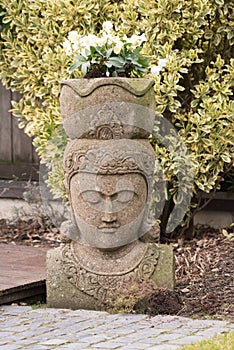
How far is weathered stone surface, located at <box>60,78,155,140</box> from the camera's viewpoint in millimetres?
6102

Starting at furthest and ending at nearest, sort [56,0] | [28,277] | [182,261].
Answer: [56,0] → [182,261] → [28,277]

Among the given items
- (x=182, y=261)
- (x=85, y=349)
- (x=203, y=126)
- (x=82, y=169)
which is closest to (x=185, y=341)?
(x=85, y=349)

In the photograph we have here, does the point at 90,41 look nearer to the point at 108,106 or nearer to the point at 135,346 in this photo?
the point at 108,106

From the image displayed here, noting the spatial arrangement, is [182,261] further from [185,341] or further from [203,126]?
[185,341]

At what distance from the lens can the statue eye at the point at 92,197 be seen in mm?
6180

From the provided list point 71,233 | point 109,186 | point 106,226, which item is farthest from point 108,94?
point 71,233

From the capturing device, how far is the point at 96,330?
552cm

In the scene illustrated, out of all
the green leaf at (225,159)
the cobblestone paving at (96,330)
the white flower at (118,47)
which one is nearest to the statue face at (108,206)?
the cobblestone paving at (96,330)

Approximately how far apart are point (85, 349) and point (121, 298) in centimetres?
106

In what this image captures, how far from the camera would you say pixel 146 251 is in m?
6.28

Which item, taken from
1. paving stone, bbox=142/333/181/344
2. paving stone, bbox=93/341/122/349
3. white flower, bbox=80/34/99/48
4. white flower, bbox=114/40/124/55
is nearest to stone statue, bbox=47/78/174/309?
white flower, bbox=114/40/124/55

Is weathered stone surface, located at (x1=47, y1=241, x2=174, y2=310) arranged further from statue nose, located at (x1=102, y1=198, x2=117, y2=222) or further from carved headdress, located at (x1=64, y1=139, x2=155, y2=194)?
carved headdress, located at (x1=64, y1=139, x2=155, y2=194)

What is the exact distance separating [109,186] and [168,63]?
1727 mm

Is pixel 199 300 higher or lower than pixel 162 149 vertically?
lower
